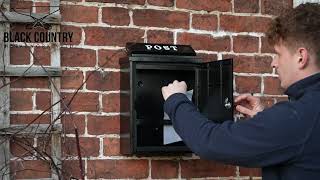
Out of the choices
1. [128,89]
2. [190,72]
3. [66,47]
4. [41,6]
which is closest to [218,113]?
[190,72]

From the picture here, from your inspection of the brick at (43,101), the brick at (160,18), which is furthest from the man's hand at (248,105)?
the brick at (43,101)

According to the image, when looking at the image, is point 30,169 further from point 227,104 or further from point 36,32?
point 227,104

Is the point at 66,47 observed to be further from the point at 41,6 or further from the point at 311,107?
the point at 311,107


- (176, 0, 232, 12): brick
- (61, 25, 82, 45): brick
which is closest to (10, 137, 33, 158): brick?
(61, 25, 82, 45): brick

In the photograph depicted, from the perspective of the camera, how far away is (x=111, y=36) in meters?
2.69

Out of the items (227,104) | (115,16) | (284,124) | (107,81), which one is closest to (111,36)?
(115,16)

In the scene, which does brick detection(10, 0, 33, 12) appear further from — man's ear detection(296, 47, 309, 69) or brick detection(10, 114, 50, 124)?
man's ear detection(296, 47, 309, 69)

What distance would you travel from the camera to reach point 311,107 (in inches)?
72.1

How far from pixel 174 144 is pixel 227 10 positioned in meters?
0.76

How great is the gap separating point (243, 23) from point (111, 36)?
0.72 metres

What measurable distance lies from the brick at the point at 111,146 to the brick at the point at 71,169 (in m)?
0.12

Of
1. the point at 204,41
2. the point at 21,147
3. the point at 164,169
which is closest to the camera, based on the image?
the point at 21,147

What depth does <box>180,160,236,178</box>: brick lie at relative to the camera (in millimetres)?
2807

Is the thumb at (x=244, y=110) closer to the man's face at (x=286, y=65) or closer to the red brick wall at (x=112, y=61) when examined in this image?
the red brick wall at (x=112, y=61)
